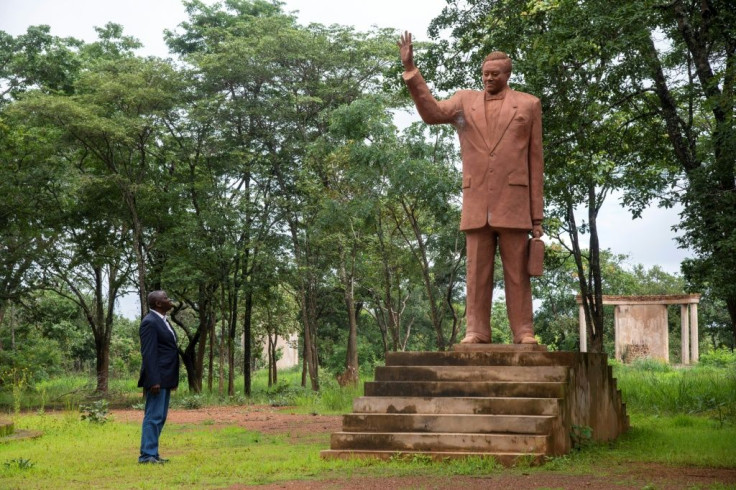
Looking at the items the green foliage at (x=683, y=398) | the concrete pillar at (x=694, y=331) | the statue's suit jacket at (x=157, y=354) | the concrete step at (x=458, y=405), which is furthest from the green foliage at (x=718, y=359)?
the statue's suit jacket at (x=157, y=354)

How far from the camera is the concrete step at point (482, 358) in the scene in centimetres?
871

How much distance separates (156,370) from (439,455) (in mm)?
2675

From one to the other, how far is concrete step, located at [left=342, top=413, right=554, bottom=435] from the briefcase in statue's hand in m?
1.76

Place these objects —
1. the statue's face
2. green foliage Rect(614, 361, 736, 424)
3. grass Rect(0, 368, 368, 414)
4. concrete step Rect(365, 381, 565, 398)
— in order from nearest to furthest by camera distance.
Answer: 1. concrete step Rect(365, 381, 565, 398)
2. the statue's face
3. green foliage Rect(614, 361, 736, 424)
4. grass Rect(0, 368, 368, 414)

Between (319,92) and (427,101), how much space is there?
16.9 meters

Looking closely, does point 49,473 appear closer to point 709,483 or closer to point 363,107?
point 709,483

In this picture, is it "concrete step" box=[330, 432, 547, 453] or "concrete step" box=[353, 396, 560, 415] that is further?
"concrete step" box=[353, 396, 560, 415]

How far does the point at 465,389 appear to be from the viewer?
8562mm

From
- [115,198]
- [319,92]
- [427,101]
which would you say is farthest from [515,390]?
[115,198]

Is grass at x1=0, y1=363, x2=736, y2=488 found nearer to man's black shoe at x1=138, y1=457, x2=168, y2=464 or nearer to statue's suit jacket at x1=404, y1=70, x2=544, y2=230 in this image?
man's black shoe at x1=138, y1=457, x2=168, y2=464

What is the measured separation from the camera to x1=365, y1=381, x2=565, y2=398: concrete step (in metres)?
8.34

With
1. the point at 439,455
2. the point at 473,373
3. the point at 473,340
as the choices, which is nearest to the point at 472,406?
the point at 473,373

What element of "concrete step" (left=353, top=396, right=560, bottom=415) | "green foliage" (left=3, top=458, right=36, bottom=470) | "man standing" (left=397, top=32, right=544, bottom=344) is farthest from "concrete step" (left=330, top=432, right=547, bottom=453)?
"green foliage" (left=3, top=458, right=36, bottom=470)

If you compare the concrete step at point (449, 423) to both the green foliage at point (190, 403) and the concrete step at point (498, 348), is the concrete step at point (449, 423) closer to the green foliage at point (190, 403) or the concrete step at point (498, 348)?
the concrete step at point (498, 348)
